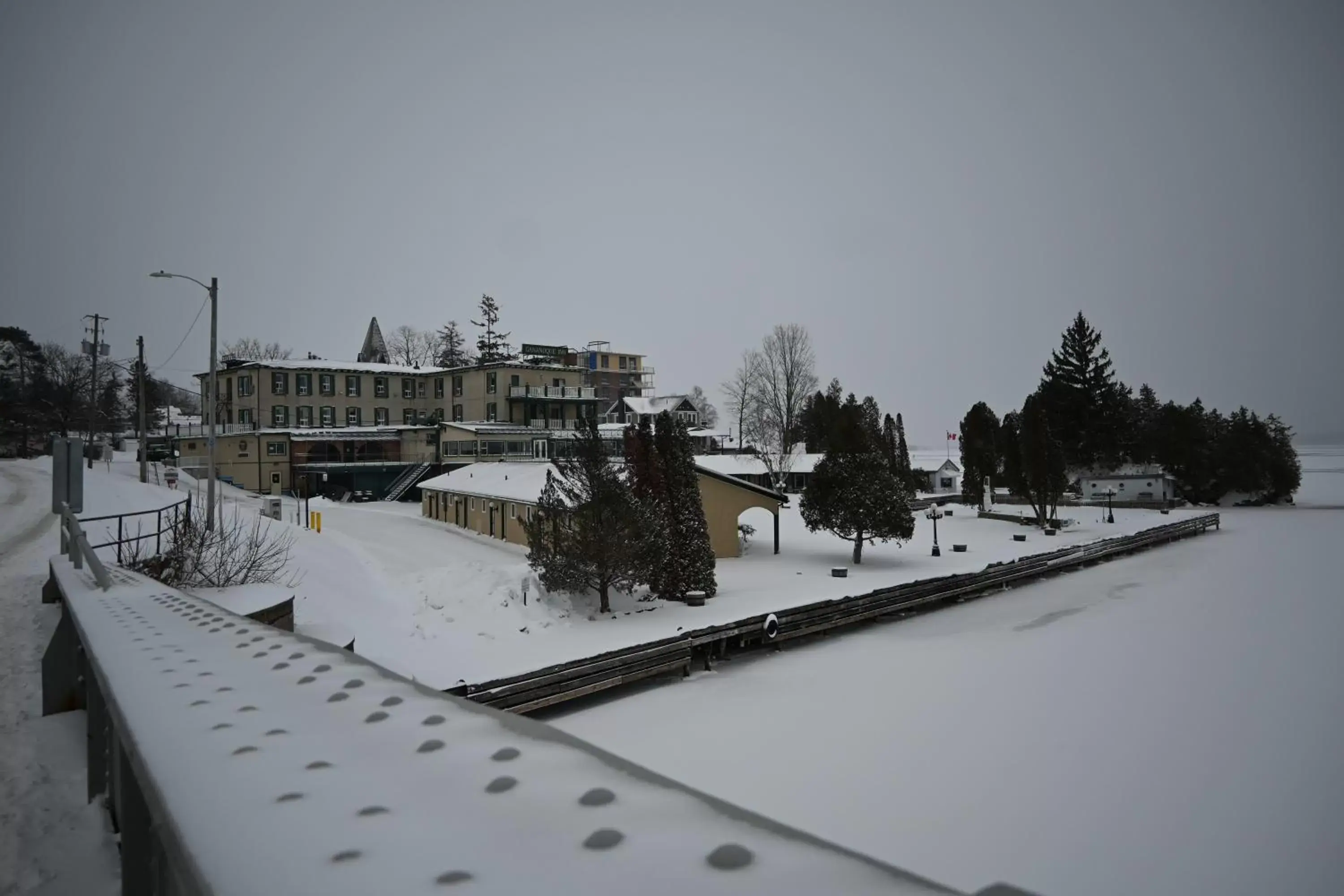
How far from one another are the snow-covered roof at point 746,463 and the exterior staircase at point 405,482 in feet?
65.2

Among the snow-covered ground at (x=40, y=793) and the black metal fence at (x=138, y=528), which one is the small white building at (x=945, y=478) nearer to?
the black metal fence at (x=138, y=528)

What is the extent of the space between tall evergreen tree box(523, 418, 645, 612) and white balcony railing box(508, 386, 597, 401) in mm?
38887

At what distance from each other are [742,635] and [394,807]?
1761 centimetres

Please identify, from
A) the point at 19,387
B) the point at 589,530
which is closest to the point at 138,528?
the point at 589,530

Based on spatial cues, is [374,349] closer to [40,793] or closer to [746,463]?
[746,463]

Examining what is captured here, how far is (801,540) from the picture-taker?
39000mm

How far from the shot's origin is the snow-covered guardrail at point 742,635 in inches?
542

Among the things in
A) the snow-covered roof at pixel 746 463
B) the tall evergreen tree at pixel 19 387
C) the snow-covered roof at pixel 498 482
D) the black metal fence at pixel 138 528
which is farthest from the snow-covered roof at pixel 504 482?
the tall evergreen tree at pixel 19 387

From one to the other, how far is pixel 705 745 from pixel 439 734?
11075 mm

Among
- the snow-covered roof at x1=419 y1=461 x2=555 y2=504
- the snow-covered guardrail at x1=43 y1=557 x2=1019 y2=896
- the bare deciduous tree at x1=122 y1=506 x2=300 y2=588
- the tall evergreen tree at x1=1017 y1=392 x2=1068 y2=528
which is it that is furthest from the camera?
the tall evergreen tree at x1=1017 y1=392 x2=1068 y2=528

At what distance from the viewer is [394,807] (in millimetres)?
1836

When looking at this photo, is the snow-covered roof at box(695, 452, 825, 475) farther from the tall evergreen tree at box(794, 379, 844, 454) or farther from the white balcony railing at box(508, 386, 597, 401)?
the white balcony railing at box(508, 386, 597, 401)

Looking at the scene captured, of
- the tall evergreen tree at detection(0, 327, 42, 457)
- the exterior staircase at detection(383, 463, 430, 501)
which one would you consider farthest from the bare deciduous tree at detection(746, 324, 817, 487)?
the tall evergreen tree at detection(0, 327, 42, 457)

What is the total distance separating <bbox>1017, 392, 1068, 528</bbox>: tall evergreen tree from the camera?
46.7 metres
